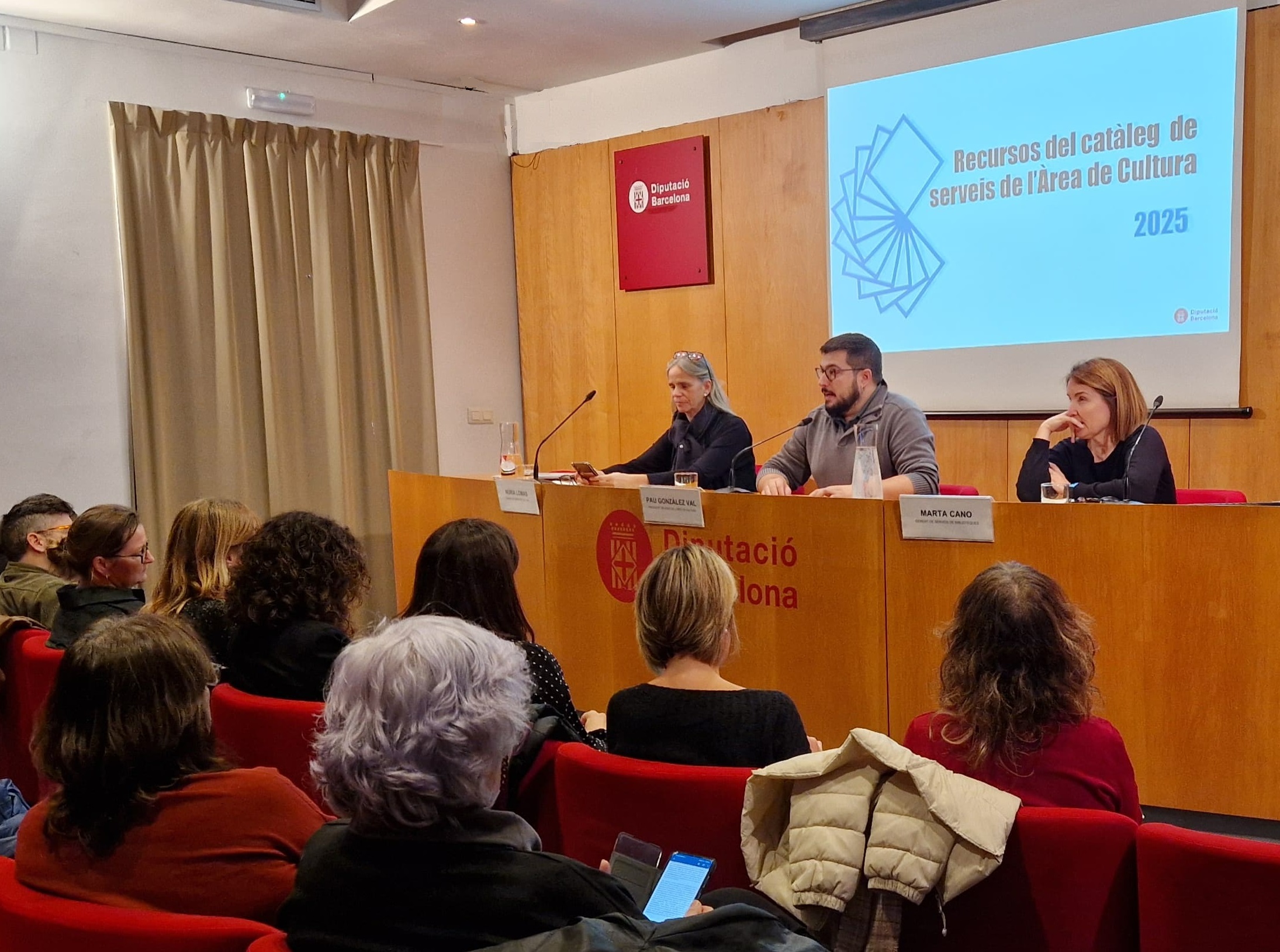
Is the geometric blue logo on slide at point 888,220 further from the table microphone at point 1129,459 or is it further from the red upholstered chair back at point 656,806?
the red upholstered chair back at point 656,806

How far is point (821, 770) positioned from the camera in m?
1.54

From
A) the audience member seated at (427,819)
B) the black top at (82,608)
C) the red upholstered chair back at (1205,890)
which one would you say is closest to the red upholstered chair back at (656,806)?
the audience member seated at (427,819)

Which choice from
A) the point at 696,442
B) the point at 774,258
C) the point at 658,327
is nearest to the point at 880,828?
the point at 696,442

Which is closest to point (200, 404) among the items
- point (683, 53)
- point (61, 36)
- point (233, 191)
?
point (233, 191)

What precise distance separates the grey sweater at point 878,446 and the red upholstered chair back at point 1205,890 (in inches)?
102

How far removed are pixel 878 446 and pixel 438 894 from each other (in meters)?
3.20

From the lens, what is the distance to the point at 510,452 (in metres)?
4.84

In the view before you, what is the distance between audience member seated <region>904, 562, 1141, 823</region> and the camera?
1756 millimetres

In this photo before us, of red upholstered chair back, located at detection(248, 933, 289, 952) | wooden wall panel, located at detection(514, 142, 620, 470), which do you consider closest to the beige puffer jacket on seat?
red upholstered chair back, located at detection(248, 933, 289, 952)

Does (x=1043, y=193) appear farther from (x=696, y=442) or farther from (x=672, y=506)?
(x=672, y=506)

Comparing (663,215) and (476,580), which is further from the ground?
(663,215)

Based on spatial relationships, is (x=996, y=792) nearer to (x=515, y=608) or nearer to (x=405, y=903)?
(x=405, y=903)

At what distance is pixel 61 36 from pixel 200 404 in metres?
1.79

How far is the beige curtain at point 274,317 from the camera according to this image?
5520 mm
